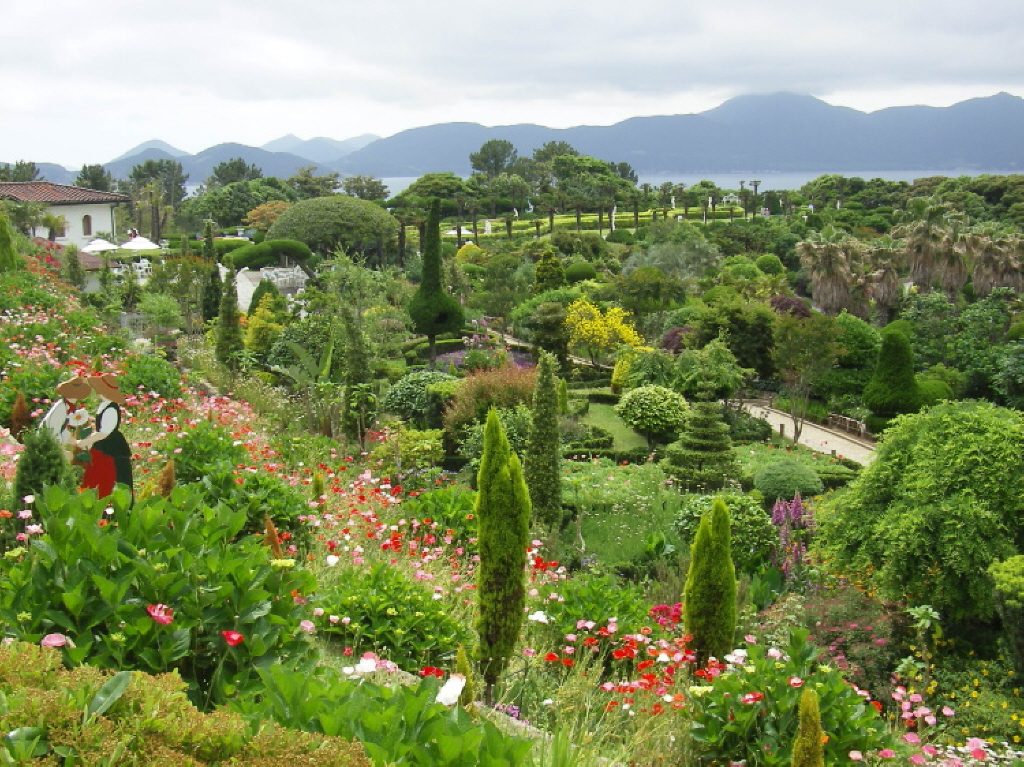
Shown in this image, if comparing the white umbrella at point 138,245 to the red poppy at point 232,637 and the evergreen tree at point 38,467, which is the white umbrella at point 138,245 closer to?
the evergreen tree at point 38,467

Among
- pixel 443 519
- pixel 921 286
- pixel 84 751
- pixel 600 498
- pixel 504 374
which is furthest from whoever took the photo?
pixel 921 286

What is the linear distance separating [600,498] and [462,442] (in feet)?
9.11

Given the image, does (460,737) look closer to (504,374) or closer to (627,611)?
(627,611)

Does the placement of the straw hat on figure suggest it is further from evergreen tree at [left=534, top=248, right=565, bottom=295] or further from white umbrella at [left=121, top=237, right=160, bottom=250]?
white umbrella at [left=121, top=237, right=160, bottom=250]

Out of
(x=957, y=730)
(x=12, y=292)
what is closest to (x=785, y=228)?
(x=12, y=292)

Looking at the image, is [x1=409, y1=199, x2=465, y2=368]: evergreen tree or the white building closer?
[x1=409, y1=199, x2=465, y2=368]: evergreen tree

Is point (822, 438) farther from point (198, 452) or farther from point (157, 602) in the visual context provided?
point (157, 602)

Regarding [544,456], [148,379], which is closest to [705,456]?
[544,456]

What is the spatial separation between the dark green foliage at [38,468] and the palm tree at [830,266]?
2518 centimetres

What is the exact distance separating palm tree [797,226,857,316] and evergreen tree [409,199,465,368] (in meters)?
12.1

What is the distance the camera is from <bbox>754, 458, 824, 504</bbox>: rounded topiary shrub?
1261 cm

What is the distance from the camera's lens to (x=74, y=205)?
129 feet

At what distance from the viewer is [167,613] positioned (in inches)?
145

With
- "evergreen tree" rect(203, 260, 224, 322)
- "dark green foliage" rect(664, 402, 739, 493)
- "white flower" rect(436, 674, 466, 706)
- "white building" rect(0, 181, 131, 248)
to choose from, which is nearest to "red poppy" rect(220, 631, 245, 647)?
"white flower" rect(436, 674, 466, 706)
